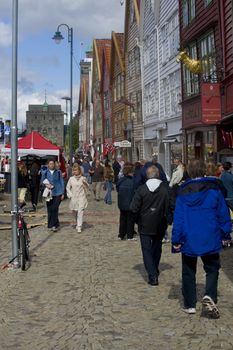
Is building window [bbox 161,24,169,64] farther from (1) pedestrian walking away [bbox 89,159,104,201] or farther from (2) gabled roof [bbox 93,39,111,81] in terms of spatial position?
(2) gabled roof [bbox 93,39,111,81]

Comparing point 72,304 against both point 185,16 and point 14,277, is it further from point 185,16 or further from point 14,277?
point 185,16

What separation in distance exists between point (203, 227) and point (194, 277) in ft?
1.98

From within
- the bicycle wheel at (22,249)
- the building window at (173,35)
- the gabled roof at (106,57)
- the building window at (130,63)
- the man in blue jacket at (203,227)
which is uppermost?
the gabled roof at (106,57)

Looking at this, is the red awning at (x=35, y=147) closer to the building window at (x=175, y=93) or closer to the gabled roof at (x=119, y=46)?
the building window at (x=175, y=93)

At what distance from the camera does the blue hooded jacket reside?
20.2ft

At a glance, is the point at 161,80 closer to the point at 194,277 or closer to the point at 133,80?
the point at 133,80

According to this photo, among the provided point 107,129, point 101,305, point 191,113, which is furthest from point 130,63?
point 101,305

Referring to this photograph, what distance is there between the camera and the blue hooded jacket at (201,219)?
616cm

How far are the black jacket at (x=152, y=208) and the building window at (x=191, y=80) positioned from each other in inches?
619

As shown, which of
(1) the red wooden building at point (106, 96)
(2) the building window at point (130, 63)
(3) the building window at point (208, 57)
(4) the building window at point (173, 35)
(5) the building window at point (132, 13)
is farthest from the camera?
(1) the red wooden building at point (106, 96)

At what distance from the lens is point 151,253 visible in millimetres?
7992

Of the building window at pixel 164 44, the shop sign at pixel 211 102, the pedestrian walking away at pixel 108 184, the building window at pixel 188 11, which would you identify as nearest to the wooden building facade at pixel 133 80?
the building window at pixel 164 44

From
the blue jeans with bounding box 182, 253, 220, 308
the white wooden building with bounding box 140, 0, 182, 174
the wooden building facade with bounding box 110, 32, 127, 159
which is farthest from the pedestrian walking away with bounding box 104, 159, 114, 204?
the wooden building facade with bounding box 110, 32, 127, 159

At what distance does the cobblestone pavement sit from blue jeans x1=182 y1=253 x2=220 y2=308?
21cm
